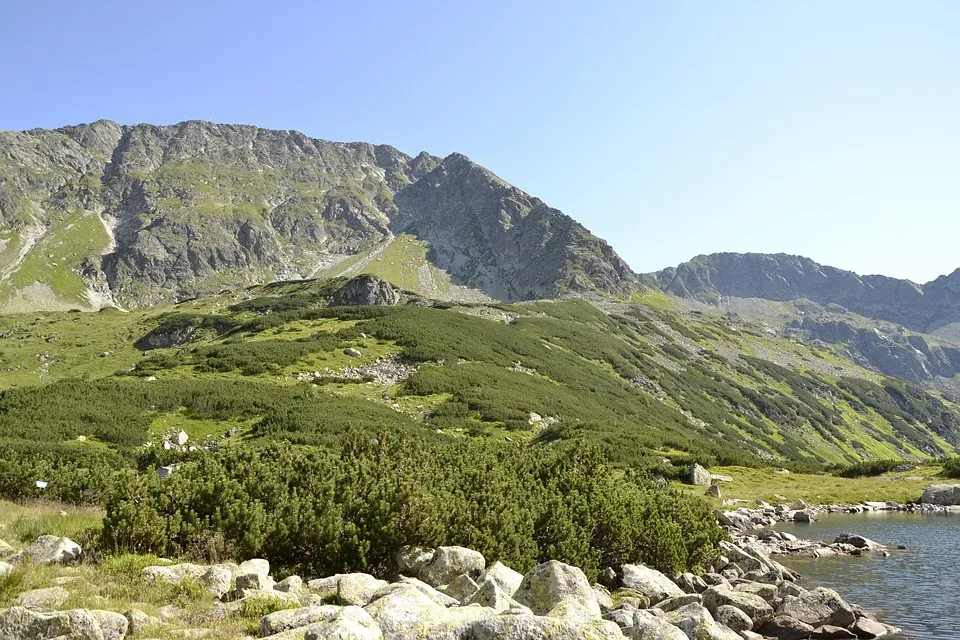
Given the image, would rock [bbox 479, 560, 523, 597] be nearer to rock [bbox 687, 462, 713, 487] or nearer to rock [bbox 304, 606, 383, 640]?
rock [bbox 304, 606, 383, 640]

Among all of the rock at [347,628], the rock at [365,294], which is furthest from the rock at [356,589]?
the rock at [365,294]

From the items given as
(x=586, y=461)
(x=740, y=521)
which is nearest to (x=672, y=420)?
(x=740, y=521)

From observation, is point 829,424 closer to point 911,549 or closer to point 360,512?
point 911,549

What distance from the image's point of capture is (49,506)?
17.5 m

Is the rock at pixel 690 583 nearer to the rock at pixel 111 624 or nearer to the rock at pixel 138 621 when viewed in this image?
the rock at pixel 138 621

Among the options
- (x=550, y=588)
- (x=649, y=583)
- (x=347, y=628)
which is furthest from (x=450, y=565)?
(x=649, y=583)

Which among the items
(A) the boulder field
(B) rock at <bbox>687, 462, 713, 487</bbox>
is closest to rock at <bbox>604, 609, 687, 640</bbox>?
(A) the boulder field

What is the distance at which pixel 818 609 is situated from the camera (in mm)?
16750

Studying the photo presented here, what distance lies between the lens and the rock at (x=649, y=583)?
16.7 meters

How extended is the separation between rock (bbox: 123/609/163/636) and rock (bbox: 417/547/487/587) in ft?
21.5

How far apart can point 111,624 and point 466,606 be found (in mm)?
5421

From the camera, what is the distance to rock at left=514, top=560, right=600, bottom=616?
1236 cm

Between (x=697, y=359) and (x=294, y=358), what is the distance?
95.7m

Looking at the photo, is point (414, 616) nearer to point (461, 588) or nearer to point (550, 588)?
point (461, 588)
